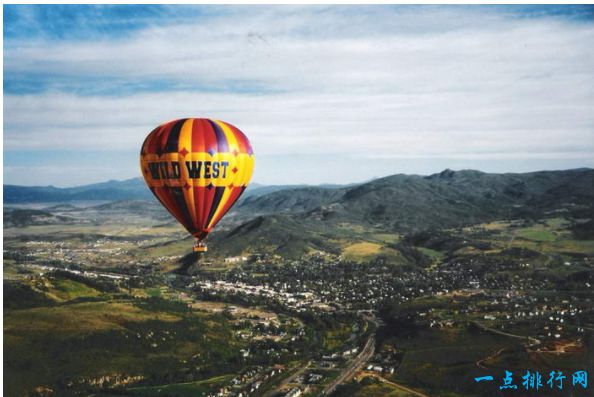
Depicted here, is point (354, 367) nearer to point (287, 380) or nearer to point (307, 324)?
point (287, 380)

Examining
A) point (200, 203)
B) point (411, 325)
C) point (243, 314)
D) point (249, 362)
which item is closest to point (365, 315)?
point (411, 325)

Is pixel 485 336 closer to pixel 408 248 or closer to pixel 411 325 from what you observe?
pixel 411 325

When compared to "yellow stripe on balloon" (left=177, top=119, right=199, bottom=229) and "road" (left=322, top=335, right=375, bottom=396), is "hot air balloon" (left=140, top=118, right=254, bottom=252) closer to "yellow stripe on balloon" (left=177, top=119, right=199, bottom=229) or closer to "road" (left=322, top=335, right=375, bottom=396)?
"yellow stripe on balloon" (left=177, top=119, right=199, bottom=229)

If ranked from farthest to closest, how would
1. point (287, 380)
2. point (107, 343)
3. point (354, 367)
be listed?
1. point (107, 343)
2. point (354, 367)
3. point (287, 380)

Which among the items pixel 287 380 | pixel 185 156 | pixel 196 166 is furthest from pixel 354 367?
pixel 185 156

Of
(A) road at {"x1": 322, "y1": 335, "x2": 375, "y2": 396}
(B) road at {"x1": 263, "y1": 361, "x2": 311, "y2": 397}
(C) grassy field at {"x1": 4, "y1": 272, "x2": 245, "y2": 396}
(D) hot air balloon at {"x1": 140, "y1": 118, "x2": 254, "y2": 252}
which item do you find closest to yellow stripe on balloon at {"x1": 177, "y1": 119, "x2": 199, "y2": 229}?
(D) hot air balloon at {"x1": 140, "y1": 118, "x2": 254, "y2": 252}

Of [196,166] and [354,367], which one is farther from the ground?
[196,166]

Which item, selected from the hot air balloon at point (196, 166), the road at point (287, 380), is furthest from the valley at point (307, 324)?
the hot air balloon at point (196, 166)
